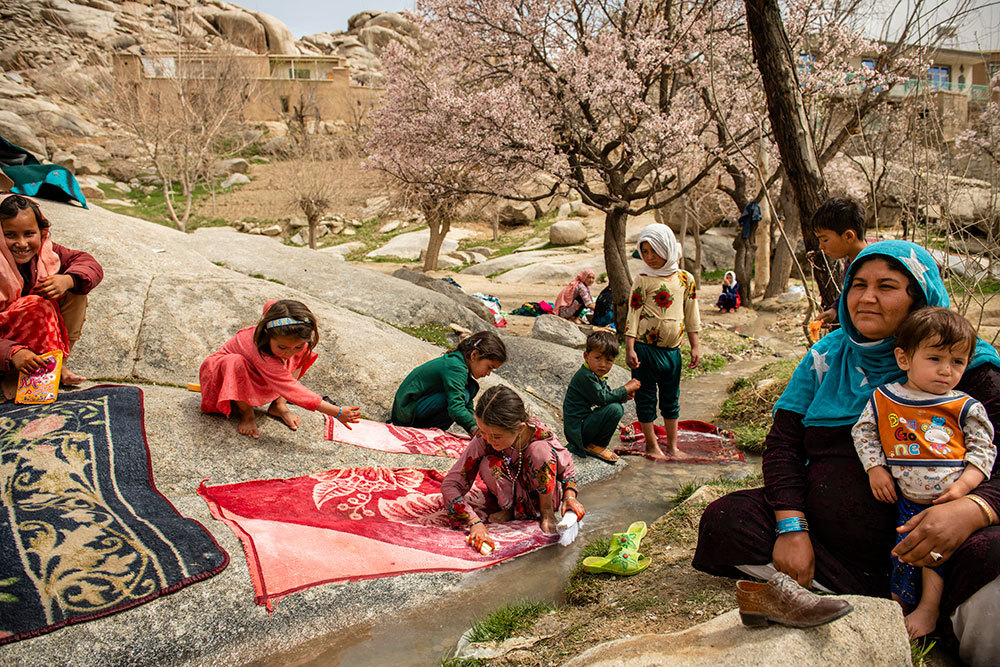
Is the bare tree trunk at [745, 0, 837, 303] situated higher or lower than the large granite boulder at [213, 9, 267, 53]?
lower

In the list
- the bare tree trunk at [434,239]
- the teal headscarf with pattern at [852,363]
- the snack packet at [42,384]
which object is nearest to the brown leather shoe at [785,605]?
the teal headscarf with pattern at [852,363]

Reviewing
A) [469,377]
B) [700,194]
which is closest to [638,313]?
[469,377]

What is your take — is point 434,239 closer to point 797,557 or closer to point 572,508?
point 572,508

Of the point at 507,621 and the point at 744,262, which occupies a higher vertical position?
the point at 744,262

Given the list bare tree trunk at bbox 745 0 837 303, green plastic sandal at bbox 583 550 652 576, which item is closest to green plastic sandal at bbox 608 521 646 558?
green plastic sandal at bbox 583 550 652 576

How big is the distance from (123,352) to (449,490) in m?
2.96

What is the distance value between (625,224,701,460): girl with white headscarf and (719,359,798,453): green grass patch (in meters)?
0.65

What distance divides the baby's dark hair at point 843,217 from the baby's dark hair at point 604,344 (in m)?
1.54

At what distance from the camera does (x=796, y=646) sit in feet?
5.83

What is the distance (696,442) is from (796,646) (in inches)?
152

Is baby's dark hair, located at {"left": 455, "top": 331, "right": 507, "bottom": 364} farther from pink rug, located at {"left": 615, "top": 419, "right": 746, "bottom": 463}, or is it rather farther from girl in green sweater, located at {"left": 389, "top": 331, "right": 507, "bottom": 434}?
pink rug, located at {"left": 615, "top": 419, "right": 746, "bottom": 463}

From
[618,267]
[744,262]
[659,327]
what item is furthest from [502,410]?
[744,262]

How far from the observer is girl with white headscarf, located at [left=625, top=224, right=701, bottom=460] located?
496 centimetres

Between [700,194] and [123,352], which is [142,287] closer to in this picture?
[123,352]
